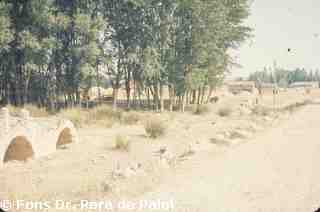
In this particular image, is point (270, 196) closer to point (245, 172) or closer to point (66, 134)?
point (245, 172)

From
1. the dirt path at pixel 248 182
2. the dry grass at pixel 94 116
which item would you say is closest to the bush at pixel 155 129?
the dry grass at pixel 94 116

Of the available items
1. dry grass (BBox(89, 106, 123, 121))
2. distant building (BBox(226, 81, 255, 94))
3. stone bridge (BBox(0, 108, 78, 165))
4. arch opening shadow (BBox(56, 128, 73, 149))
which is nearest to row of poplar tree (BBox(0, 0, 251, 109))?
dry grass (BBox(89, 106, 123, 121))

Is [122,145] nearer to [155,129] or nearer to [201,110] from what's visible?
[155,129]

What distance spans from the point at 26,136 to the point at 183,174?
471cm

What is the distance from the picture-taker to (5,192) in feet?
25.7

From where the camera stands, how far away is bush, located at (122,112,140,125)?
67.2 ft

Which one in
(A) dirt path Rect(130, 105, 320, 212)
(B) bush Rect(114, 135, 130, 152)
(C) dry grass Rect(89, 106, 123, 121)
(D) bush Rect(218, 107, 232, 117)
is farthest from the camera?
(D) bush Rect(218, 107, 232, 117)

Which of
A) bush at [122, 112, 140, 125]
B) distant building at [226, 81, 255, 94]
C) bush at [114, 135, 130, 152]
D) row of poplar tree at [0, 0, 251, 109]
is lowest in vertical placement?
bush at [114, 135, 130, 152]

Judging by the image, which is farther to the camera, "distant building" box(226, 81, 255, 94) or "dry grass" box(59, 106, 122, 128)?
"distant building" box(226, 81, 255, 94)

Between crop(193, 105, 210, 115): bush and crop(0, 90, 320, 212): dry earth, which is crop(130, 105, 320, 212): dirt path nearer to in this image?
crop(0, 90, 320, 212): dry earth

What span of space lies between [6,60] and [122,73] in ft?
23.9

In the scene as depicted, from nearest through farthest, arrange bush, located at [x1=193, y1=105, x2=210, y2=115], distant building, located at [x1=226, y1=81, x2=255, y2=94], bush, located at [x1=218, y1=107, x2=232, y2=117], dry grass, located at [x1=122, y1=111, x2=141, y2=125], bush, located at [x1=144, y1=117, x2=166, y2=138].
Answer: bush, located at [x1=144, y1=117, x2=166, y2=138] → dry grass, located at [x1=122, y1=111, x2=141, y2=125] → bush, located at [x1=218, y1=107, x2=232, y2=117] → bush, located at [x1=193, y1=105, x2=210, y2=115] → distant building, located at [x1=226, y1=81, x2=255, y2=94]

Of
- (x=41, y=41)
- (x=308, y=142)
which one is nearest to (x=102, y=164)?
(x=308, y=142)

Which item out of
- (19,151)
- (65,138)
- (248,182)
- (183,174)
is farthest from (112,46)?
(248,182)
